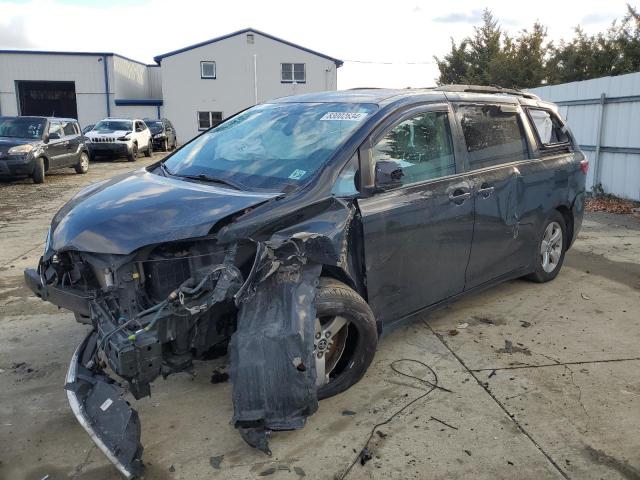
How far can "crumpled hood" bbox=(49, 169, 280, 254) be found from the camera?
9.47ft

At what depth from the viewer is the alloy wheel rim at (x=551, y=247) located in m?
5.35

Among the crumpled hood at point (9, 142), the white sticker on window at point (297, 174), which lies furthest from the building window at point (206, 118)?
the white sticker on window at point (297, 174)

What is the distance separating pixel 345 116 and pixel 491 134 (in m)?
1.44

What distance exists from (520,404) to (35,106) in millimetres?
41698

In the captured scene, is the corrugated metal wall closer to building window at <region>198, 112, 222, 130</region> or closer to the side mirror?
the side mirror

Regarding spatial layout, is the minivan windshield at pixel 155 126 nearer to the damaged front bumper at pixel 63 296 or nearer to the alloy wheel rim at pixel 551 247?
the alloy wheel rim at pixel 551 247

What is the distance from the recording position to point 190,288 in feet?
9.24

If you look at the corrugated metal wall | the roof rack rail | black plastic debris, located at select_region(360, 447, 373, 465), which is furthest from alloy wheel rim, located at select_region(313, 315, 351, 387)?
the corrugated metal wall

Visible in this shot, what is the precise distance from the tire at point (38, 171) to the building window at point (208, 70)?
21744 millimetres

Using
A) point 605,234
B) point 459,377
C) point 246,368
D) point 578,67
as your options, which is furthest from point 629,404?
point 578,67

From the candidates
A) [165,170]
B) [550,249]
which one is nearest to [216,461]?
[165,170]

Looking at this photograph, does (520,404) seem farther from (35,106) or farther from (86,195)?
(35,106)

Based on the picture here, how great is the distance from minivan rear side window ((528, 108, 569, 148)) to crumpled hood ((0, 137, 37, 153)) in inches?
484

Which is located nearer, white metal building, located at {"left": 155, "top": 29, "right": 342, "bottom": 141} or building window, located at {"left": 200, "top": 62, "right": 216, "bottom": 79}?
white metal building, located at {"left": 155, "top": 29, "right": 342, "bottom": 141}
